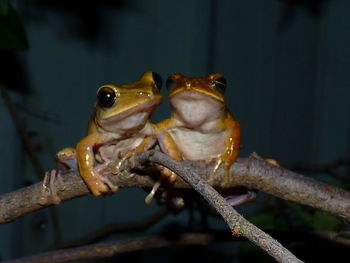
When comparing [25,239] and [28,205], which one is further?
[25,239]

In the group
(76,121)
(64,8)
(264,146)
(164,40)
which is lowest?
(264,146)

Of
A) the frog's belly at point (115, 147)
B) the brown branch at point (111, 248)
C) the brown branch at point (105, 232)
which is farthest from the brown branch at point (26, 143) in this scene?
the frog's belly at point (115, 147)

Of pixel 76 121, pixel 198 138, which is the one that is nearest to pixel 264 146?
pixel 76 121

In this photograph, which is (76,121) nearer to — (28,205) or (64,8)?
(64,8)

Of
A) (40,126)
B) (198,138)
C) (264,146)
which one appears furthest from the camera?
(264,146)

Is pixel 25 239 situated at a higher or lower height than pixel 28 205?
lower

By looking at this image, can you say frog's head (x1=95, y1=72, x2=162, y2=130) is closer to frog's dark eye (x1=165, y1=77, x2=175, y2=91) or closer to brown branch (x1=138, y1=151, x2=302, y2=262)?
frog's dark eye (x1=165, y1=77, x2=175, y2=91)

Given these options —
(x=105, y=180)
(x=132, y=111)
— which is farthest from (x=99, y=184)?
(x=132, y=111)
